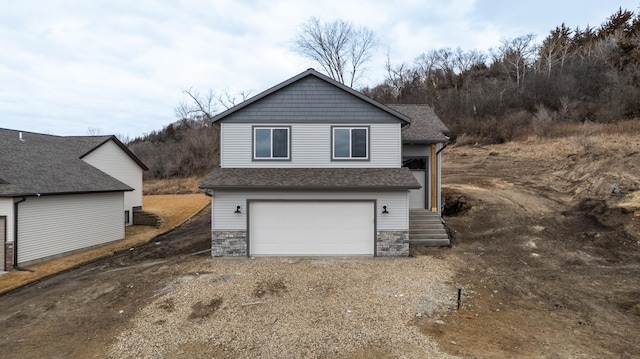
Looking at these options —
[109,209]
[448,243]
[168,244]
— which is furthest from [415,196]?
[109,209]

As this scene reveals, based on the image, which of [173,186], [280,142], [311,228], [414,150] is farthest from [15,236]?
[173,186]

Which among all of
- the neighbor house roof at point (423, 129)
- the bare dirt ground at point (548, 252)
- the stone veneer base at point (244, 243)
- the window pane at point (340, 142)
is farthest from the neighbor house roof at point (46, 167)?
the bare dirt ground at point (548, 252)

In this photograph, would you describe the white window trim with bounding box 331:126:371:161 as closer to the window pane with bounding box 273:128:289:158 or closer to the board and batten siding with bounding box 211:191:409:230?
the board and batten siding with bounding box 211:191:409:230

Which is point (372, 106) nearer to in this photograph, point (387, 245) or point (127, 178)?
point (387, 245)

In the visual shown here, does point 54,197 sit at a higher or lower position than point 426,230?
higher

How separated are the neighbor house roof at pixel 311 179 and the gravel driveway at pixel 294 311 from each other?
2564 millimetres

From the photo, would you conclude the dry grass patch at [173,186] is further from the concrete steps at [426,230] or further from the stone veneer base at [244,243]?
the concrete steps at [426,230]

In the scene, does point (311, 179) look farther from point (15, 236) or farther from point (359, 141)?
point (15, 236)

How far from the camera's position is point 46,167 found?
1561 centimetres

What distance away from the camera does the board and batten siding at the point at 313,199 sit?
11.5 m

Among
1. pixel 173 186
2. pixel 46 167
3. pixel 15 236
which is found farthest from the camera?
pixel 173 186

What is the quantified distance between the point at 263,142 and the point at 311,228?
3769mm

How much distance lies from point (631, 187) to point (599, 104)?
651 inches

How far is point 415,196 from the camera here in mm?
14547
